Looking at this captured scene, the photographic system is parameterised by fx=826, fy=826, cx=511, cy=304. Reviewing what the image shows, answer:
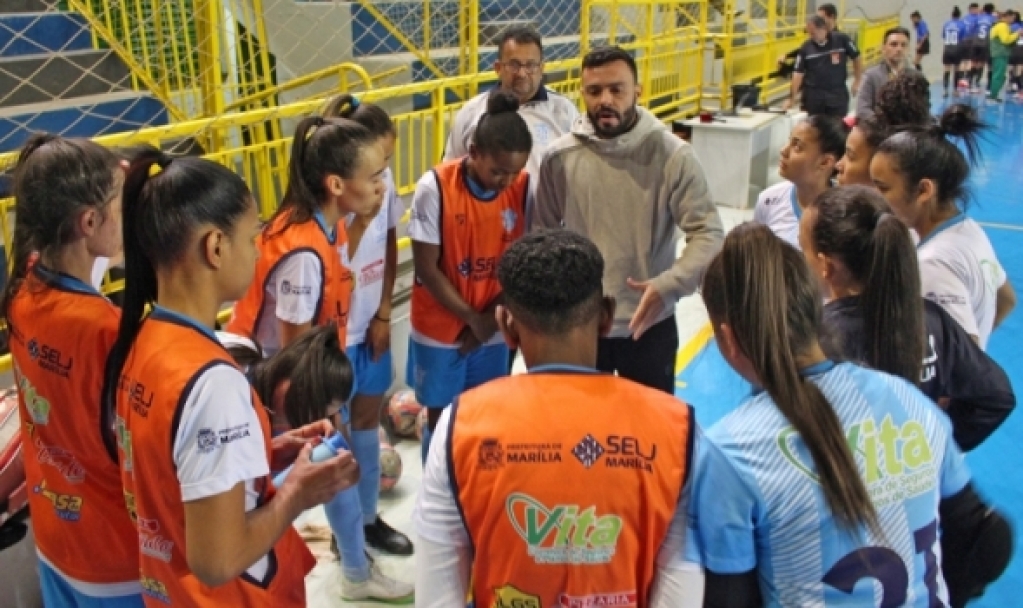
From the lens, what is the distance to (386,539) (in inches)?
114

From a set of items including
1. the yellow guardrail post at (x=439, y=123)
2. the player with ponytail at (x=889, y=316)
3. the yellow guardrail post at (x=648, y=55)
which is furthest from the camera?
the yellow guardrail post at (x=648, y=55)

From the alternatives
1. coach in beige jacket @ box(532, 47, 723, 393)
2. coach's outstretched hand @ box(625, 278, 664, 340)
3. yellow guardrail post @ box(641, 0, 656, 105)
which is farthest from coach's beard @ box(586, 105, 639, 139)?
yellow guardrail post @ box(641, 0, 656, 105)

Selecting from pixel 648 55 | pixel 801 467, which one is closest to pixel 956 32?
pixel 648 55

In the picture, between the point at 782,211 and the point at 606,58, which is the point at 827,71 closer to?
the point at 782,211

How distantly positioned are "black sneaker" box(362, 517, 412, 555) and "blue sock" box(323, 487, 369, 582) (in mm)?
233

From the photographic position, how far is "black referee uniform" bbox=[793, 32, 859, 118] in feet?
28.8

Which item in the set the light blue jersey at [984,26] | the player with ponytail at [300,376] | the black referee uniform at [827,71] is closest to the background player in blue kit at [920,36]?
the light blue jersey at [984,26]

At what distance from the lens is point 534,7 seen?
1061 centimetres

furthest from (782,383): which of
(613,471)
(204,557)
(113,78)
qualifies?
(113,78)

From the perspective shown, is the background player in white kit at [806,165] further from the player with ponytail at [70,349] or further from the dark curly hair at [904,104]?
the player with ponytail at [70,349]

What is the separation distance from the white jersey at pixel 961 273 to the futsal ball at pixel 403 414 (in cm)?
226

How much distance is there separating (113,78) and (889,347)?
19.0 ft

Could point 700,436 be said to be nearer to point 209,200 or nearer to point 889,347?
point 889,347

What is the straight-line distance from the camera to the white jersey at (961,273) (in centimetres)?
203
